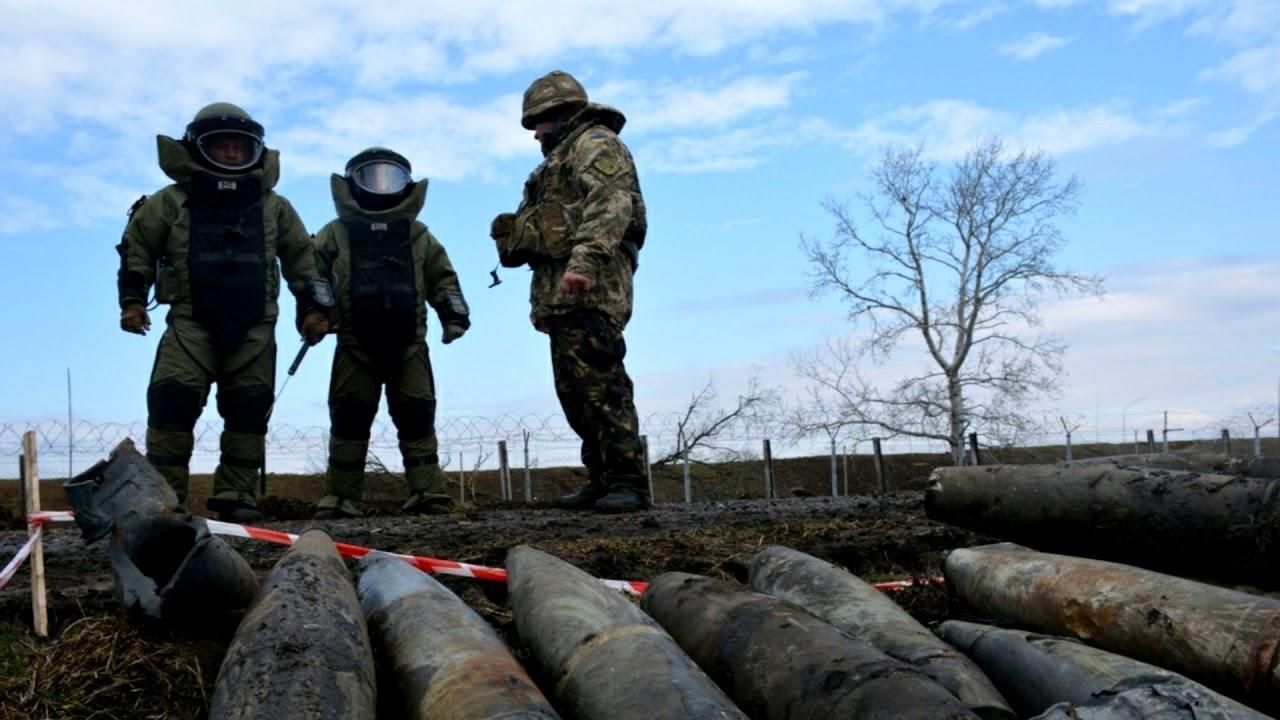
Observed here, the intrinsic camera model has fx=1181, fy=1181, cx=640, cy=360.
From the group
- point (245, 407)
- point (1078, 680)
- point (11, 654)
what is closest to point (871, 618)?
point (1078, 680)

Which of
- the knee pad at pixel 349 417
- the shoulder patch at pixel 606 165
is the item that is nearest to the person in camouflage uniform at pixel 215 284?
the knee pad at pixel 349 417

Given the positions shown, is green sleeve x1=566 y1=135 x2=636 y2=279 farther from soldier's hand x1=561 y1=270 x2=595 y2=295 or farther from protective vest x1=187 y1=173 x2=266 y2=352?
protective vest x1=187 y1=173 x2=266 y2=352

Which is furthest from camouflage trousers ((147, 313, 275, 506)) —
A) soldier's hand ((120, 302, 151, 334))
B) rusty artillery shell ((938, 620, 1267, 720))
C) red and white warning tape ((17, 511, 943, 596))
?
rusty artillery shell ((938, 620, 1267, 720))

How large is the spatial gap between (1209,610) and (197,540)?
294 centimetres

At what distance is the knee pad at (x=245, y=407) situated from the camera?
7.05 metres

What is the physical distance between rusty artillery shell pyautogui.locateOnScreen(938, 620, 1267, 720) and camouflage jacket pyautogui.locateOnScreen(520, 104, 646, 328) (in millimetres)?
3578

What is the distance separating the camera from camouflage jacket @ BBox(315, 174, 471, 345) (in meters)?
7.82

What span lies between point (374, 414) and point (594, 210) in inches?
86.2

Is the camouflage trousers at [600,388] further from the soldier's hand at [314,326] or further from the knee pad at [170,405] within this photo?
the knee pad at [170,405]

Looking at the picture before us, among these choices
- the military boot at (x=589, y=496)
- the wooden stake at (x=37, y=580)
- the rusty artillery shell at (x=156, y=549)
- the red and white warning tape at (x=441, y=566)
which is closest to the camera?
the rusty artillery shell at (x=156, y=549)

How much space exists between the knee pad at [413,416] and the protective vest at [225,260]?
3.86ft

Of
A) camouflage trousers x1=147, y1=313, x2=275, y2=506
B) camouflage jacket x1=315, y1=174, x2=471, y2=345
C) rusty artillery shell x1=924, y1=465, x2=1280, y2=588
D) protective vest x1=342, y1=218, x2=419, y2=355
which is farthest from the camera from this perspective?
camouflage jacket x1=315, y1=174, x2=471, y2=345

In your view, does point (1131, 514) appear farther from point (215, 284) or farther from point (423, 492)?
point (215, 284)

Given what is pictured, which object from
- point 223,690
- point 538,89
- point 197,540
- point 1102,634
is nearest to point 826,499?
point 538,89
